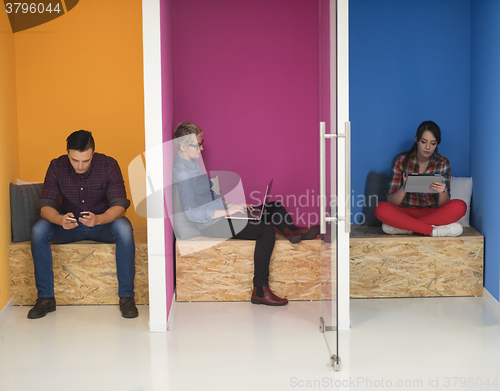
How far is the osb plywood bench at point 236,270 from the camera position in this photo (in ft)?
11.5

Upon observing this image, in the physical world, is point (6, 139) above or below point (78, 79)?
below

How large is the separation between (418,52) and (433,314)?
2.02 metres

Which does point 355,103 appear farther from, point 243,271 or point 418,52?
point 243,271

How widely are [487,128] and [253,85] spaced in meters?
1.74

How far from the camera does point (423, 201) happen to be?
389 centimetres

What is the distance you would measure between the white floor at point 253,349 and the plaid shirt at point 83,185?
2.33ft

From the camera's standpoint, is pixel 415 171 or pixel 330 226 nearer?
pixel 330 226

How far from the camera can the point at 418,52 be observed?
4.00 metres

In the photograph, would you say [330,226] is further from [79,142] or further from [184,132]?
[79,142]

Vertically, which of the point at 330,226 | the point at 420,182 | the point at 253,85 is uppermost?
the point at 253,85

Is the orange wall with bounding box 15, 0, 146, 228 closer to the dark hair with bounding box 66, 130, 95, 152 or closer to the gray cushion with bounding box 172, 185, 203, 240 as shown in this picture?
the dark hair with bounding box 66, 130, 95, 152

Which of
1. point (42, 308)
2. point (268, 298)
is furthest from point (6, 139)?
point (268, 298)

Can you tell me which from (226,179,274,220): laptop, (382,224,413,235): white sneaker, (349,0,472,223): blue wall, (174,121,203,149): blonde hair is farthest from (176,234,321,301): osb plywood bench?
(349,0,472,223): blue wall

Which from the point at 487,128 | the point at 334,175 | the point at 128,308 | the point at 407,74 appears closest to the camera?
the point at 334,175
